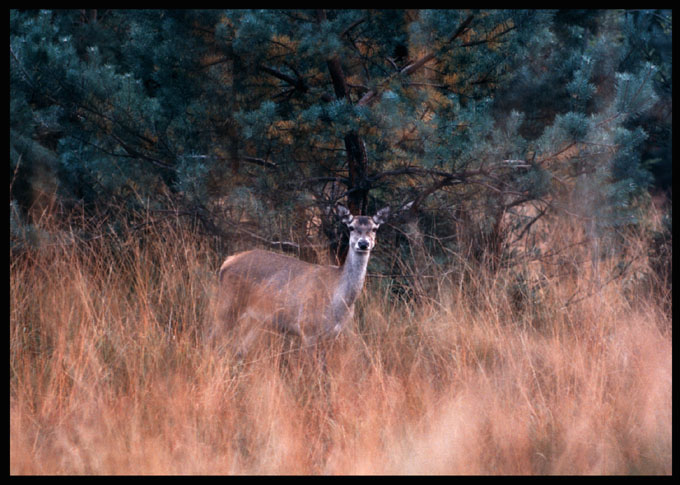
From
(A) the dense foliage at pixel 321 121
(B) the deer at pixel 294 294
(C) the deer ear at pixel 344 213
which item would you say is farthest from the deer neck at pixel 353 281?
(A) the dense foliage at pixel 321 121

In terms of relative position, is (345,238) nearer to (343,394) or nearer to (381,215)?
(381,215)

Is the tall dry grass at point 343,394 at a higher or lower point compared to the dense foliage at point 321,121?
lower

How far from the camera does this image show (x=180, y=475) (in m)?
3.69

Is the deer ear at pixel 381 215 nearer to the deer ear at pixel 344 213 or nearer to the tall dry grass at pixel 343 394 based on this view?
the deer ear at pixel 344 213

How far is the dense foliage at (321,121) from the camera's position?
581cm

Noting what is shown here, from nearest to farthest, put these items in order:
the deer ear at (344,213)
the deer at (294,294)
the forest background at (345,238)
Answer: the forest background at (345,238), the deer at (294,294), the deer ear at (344,213)

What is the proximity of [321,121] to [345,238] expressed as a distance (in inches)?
50.1

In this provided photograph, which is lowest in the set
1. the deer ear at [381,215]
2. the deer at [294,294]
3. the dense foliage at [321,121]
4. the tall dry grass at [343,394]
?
the tall dry grass at [343,394]

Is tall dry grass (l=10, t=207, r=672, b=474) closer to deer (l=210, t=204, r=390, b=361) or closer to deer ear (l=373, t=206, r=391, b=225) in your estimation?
deer (l=210, t=204, r=390, b=361)

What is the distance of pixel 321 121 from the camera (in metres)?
6.10

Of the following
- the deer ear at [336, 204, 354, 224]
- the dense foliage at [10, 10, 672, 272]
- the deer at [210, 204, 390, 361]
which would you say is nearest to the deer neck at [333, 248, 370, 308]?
the deer at [210, 204, 390, 361]

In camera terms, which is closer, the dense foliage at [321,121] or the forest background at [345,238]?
the forest background at [345,238]

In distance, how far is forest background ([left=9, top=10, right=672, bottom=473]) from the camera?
4.10m

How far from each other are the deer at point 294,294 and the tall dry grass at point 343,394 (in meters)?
0.22
